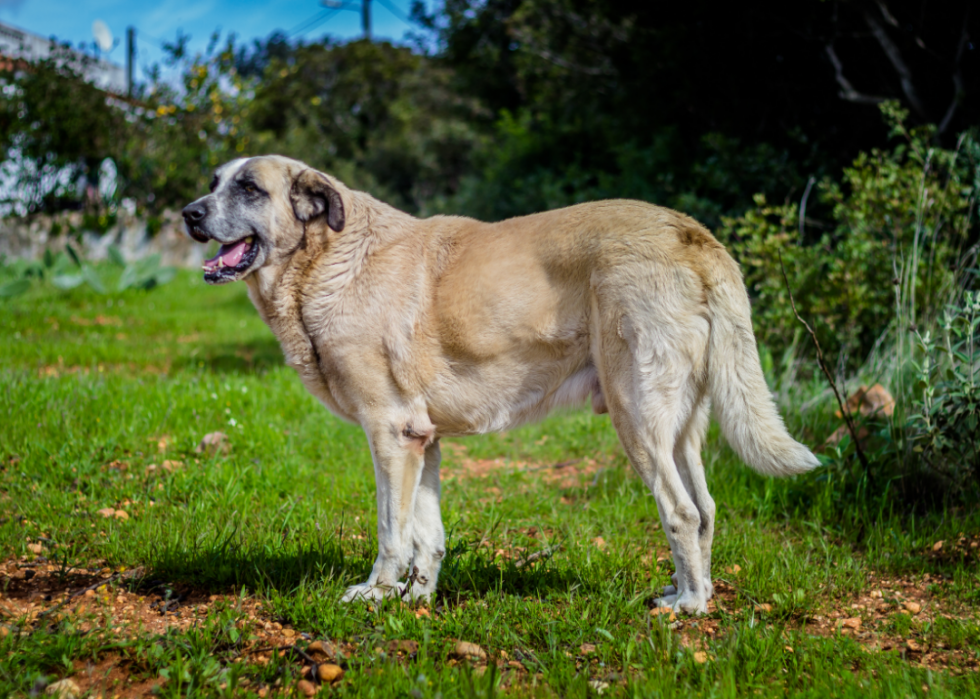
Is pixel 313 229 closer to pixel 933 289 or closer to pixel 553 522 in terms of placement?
pixel 553 522

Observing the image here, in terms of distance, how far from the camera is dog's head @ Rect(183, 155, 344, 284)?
3178mm

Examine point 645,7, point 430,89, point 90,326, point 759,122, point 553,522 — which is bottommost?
point 553,522

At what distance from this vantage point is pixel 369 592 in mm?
2998

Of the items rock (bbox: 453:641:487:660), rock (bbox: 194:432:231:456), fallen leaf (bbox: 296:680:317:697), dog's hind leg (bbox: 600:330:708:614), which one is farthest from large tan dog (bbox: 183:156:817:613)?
rock (bbox: 194:432:231:456)

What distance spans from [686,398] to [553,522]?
4.36 feet

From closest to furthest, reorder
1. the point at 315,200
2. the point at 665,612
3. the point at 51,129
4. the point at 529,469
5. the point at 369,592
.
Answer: the point at 665,612, the point at 369,592, the point at 315,200, the point at 529,469, the point at 51,129

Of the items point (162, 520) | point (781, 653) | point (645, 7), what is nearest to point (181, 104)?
point (645, 7)

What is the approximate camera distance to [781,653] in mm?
2566

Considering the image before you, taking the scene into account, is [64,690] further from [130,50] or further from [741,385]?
[130,50]

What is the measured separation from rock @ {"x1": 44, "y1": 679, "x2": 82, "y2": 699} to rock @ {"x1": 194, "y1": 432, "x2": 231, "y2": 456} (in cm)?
240

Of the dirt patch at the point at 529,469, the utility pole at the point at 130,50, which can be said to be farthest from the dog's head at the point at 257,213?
the utility pole at the point at 130,50

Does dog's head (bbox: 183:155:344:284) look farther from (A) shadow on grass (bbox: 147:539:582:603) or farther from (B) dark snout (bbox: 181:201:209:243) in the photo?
(A) shadow on grass (bbox: 147:539:582:603)

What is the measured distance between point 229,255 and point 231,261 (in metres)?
0.03

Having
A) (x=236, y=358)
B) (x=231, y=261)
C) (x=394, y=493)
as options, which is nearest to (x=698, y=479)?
(x=394, y=493)
